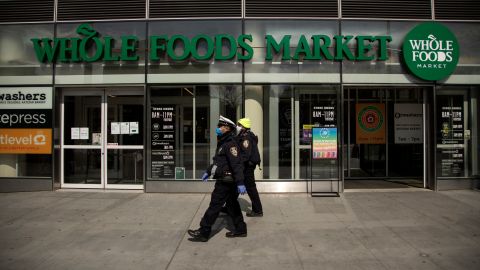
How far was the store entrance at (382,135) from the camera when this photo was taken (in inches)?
521

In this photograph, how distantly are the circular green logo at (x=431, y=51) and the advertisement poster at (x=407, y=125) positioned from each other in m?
2.86

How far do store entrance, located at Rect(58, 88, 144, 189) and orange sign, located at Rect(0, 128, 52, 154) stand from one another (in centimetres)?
41

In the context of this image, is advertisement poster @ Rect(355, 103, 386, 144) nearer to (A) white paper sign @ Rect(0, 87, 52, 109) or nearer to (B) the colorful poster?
(B) the colorful poster

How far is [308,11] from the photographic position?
10352 millimetres

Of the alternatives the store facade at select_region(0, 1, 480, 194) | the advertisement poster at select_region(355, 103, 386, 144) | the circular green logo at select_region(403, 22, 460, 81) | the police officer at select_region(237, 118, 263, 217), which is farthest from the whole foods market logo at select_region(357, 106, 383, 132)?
the police officer at select_region(237, 118, 263, 217)

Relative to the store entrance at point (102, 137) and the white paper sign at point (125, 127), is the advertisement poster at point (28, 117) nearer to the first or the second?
the store entrance at point (102, 137)

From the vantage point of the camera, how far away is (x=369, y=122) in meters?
13.8

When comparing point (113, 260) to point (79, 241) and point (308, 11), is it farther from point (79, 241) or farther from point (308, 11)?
point (308, 11)

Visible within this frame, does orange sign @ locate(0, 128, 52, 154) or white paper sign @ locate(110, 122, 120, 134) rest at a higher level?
white paper sign @ locate(110, 122, 120, 134)

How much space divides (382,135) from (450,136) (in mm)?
3239

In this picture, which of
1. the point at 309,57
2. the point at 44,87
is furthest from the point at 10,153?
the point at 309,57

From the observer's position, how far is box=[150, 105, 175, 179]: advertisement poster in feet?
34.1

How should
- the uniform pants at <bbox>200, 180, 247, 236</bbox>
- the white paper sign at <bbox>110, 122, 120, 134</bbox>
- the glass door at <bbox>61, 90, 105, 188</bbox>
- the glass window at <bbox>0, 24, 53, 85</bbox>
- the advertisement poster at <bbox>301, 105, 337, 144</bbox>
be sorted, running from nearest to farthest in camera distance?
the uniform pants at <bbox>200, 180, 247, 236</bbox> → the advertisement poster at <bbox>301, 105, 337, 144</bbox> → the glass window at <bbox>0, 24, 53, 85</bbox> → the white paper sign at <bbox>110, 122, 120, 134</bbox> → the glass door at <bbox>61, 90, 105, 188</bbox>

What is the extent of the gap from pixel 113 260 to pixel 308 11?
25.0 feet
